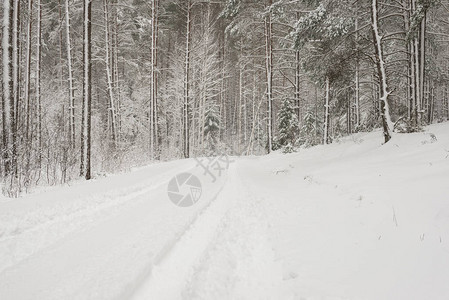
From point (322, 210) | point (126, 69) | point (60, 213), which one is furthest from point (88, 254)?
point (126, 69)

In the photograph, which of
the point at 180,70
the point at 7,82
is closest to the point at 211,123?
the point at 180,70

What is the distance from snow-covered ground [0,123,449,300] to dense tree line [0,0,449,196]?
11.6 feet

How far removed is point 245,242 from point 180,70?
2455 cm

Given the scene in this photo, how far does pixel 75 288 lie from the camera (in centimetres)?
259

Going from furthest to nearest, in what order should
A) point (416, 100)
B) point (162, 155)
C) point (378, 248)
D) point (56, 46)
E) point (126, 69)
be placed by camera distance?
point (126, 69) < point (56, 46) < point (162, 155) < point (416, 100) < point (378, 248)

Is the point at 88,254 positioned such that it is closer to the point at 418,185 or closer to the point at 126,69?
the point at 418,185

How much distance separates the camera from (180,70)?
86.2ft

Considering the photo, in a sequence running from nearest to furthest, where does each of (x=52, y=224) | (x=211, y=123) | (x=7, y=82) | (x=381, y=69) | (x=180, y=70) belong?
(x=52, y=224)
(x=7, y=82)
(x=381, y=69)
(x=180, y=70)
(x=211, y=123)

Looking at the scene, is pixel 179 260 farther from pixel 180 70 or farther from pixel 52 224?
pixel 180 70

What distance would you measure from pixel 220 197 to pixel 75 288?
14.1 ft

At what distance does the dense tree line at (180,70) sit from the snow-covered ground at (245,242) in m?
3.52

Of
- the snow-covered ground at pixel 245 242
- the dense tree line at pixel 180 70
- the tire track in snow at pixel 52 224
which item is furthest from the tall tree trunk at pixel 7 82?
the tire track in snow at pixel 52 224

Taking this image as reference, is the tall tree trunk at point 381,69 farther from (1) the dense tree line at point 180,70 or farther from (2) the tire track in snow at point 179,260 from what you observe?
(2) the tire track in snow at point 179,260

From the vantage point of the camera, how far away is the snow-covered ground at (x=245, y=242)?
102 inches
